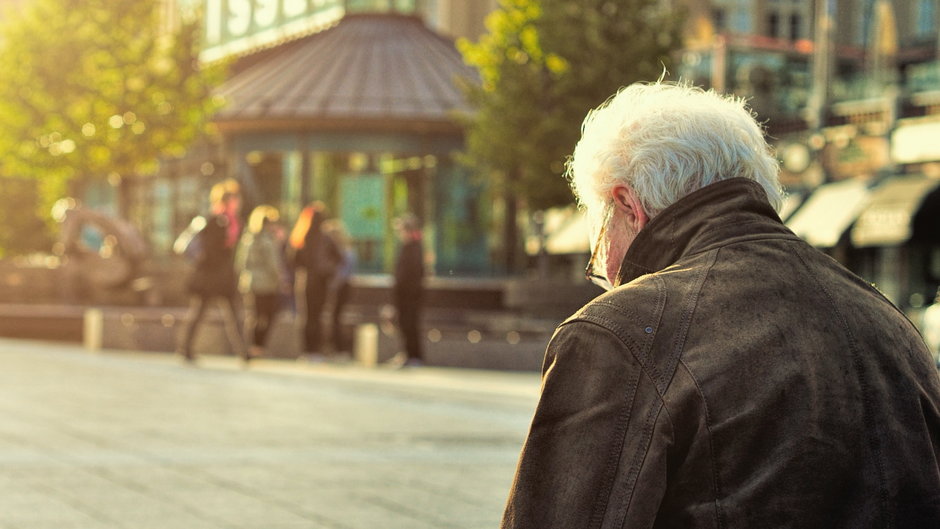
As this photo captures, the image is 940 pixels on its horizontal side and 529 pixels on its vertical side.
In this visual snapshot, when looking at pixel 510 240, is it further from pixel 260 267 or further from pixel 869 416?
pixel 869 416

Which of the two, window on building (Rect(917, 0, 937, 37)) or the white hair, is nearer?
the white hair

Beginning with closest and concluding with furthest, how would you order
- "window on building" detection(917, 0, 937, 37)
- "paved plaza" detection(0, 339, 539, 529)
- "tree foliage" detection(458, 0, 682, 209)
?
"paved plaza" detection(0, 339, 539, 529)
"tree foliage" detection(458, 0, 682, 209)
"window on building" detection(917, 0, 937, 37)

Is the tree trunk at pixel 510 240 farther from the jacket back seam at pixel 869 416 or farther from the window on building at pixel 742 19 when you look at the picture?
the jacket back seam at pixel 869 416

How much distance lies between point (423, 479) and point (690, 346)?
6.05 meters

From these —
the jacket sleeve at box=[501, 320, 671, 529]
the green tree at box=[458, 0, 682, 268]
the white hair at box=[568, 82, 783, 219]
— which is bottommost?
the jacket sleeve at box=[501, 320, 671, 529]

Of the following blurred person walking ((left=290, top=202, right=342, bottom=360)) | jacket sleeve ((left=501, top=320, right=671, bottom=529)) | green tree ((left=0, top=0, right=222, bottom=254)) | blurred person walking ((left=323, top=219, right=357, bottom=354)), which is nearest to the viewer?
jacket sleeve ((left=501, top=320, right=671, bottom=529))

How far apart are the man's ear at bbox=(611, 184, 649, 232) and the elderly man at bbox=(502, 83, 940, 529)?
0.05 meters

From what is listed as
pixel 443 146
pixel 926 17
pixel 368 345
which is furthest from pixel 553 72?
pixel 926 17

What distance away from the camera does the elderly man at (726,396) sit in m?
2.21

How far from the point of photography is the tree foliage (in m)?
23.1

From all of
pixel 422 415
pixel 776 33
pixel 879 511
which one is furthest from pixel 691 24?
pixel 879 511

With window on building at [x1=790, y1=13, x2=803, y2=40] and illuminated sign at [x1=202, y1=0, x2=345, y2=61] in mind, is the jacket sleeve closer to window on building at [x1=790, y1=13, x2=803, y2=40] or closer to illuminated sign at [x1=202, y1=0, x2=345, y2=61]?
illuminated sign at [x1=202, y1=0, x2=345, y2=61]

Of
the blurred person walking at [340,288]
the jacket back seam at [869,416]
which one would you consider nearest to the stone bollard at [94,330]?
the blurred person walking at [340,288]

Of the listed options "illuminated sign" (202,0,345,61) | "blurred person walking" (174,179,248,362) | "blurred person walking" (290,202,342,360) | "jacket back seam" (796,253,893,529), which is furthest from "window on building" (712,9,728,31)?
"jacket back seam" (796,253,893,529)
